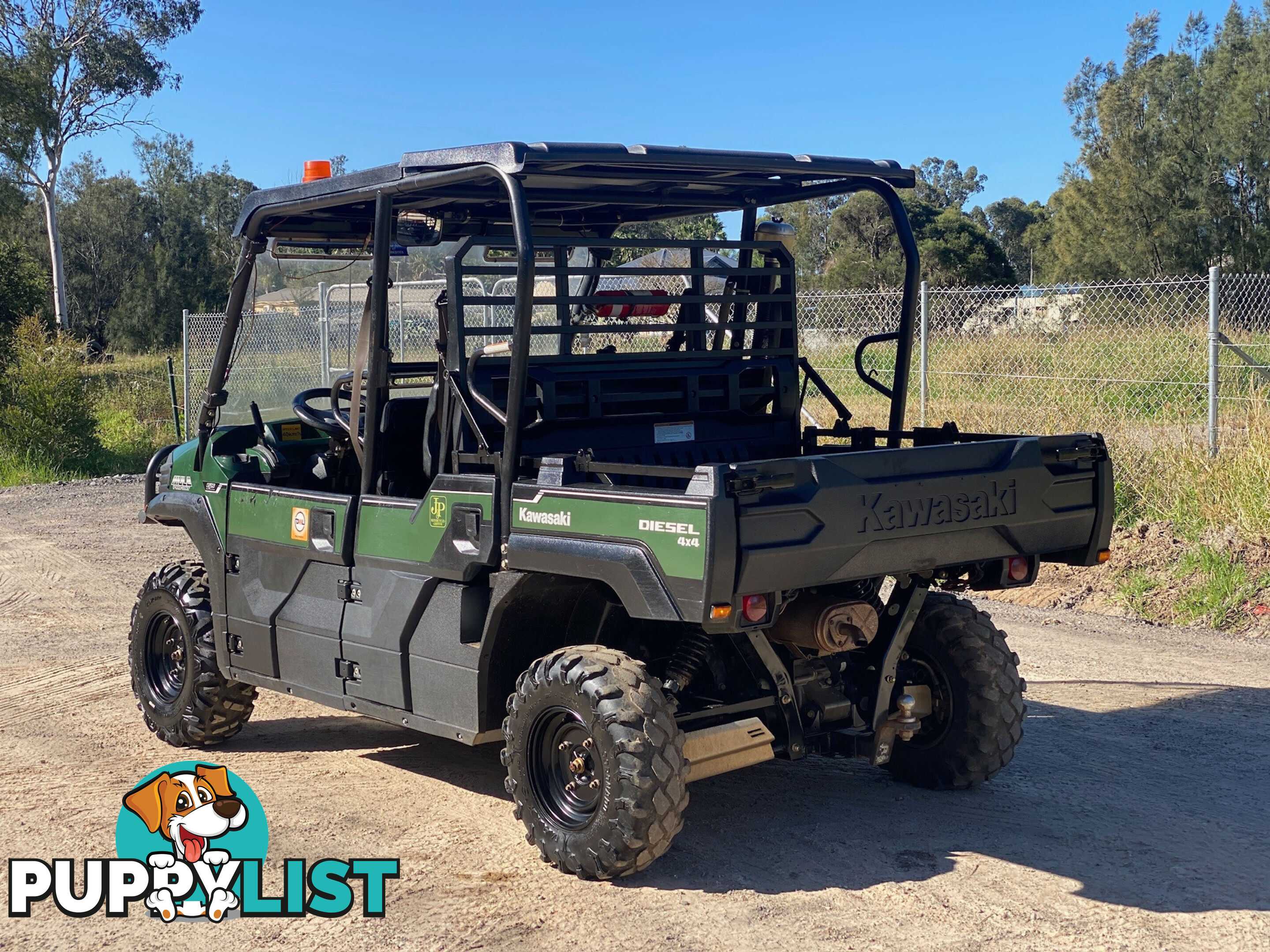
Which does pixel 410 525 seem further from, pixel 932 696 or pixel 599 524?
pixel 932 696

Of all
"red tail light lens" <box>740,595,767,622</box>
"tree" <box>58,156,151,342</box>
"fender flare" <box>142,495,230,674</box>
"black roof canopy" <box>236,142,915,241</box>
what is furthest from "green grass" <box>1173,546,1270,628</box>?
"tree" <box>58,156,151,342</box>

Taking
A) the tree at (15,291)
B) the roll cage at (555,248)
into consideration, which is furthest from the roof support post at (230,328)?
the tree at (15,291)

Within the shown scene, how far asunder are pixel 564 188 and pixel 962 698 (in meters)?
2.55

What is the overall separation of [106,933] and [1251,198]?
136 ft

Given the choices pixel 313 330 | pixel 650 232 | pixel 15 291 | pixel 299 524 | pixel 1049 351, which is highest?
pixel 15 291

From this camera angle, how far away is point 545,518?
429 cm

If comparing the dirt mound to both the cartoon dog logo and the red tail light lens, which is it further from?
the cartoon dog logo

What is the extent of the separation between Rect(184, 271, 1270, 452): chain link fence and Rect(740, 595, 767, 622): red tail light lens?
3.96 meters

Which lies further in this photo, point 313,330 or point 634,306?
point 313,330

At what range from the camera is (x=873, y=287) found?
32.9 meters

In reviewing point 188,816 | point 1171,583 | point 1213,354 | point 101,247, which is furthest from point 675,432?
point 101,247

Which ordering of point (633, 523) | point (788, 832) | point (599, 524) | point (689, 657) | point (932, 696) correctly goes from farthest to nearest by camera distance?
point (932, 696)
point (788, 832)
point (689, 657)
point (599, 524)
point (633, 523)

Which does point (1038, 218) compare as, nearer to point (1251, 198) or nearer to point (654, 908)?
point (1251, 198)

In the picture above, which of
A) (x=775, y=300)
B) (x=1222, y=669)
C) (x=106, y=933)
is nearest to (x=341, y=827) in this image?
(x=106, y=933)
